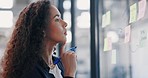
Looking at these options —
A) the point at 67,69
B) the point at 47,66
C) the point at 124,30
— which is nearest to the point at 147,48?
the point at 124,30

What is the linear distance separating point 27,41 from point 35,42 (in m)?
0.03

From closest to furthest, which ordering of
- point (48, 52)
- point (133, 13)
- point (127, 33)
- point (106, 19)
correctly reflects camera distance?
point (48, 52)
point (133, 13)
point (127, 33)
point (106, 19)

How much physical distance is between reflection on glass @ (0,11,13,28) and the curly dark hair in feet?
4.31

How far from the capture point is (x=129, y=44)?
1927 mm

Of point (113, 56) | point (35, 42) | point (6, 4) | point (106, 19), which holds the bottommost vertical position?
point (113, 56)

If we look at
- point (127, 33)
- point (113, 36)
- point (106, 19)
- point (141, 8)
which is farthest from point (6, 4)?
point (141, 8)

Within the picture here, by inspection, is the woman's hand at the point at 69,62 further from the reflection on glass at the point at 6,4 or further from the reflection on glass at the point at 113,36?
the reflection on glass at the point at 6,4

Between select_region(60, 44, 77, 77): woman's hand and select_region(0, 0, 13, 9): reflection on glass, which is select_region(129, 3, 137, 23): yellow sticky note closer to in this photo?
select_region(60, 44, 77, 77): woman's hand

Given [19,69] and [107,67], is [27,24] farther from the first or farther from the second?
[107,67]

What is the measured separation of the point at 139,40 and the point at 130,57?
10.0 inches

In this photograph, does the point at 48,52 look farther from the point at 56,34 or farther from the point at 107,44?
the point at 107,44

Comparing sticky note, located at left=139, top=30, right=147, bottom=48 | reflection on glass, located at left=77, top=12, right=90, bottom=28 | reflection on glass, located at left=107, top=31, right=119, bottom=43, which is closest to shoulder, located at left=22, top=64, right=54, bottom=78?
sticky note, located at left=139, top=30, right=147, bottom=48

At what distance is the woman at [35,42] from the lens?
118 centimetres

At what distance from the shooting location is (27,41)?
1.21 meters
